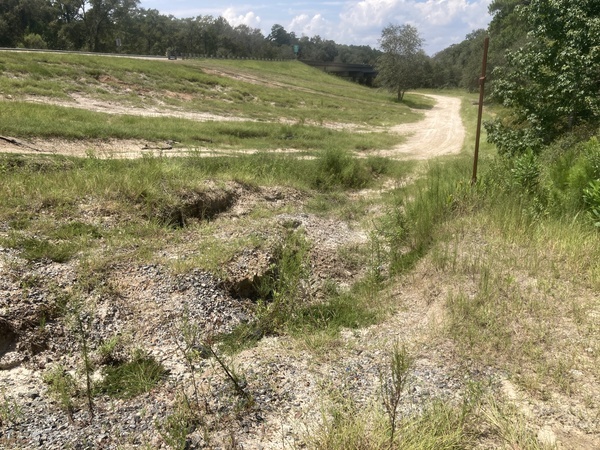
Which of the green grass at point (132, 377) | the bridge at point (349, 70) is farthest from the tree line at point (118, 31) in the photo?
the green grass at point (132, 377)

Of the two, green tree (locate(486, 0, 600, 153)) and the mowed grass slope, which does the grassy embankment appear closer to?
green tree (locate(486, 0, 600, 153))

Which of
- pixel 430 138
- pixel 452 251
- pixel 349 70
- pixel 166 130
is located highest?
pixel 349 70

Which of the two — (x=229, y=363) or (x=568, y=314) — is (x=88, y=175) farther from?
(x=568, y=314)

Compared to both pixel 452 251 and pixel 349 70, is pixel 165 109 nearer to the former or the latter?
pixel 452 251

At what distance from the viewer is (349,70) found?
74.5 metres

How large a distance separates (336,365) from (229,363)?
1.25 metres

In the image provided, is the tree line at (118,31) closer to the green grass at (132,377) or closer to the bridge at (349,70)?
the bridge at (349,70)

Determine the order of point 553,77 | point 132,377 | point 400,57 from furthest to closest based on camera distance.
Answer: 1. point 400,57
2. point 553,77
3. point 132,377

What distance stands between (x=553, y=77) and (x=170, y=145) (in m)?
11.4

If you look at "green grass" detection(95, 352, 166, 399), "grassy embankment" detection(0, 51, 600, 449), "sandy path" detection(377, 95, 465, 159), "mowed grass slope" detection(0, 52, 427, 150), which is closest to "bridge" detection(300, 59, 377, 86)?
"sandy path" detection(377, 95, 465, 159)

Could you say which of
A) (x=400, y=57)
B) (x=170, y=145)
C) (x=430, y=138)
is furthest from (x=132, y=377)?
(x=400, y=57)

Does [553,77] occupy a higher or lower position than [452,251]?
higher

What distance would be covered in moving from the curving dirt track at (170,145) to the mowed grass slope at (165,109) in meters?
0.25

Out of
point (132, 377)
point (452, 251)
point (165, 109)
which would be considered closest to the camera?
point (132, 377)
